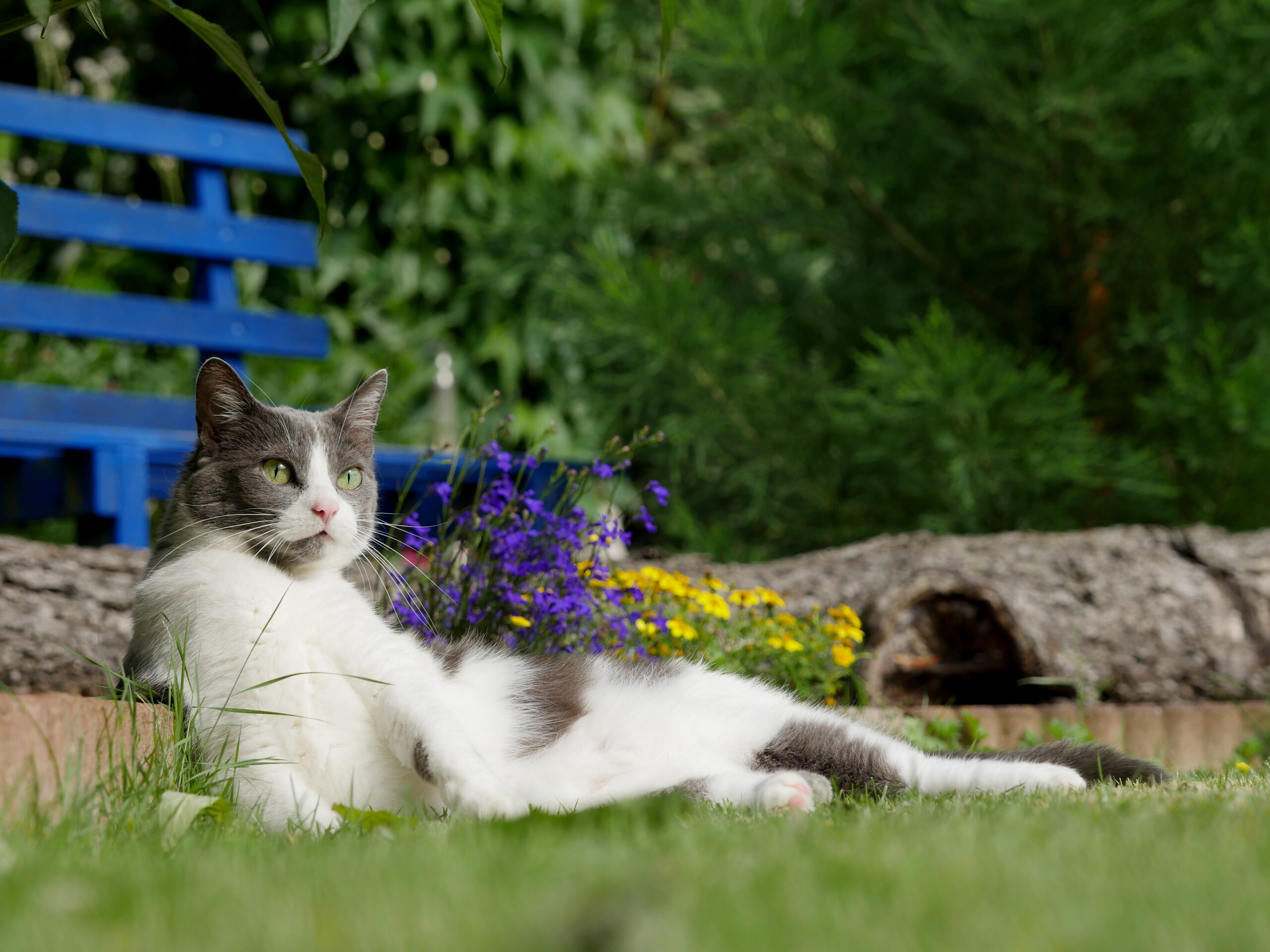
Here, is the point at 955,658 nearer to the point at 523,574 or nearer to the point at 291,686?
the point at 523,574

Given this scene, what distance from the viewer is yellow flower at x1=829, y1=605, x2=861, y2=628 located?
245 centimetres

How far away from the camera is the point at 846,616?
2459 millimetres

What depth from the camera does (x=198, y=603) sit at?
1.53 meters

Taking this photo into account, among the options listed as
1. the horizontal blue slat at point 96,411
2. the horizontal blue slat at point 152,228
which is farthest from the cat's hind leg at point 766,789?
the horizontal blue slat at point 152,228

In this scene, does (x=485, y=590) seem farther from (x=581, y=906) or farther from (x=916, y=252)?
(x=916, y=252)

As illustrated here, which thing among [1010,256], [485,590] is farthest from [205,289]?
[1010,256]

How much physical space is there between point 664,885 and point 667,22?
939 millimetres

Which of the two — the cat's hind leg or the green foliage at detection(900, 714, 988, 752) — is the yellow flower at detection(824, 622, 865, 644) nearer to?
the green foliage at detection(900, 714, 988, 752)

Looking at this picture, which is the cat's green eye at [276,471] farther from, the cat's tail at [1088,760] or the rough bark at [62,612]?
the cat's tail at [1088,760]

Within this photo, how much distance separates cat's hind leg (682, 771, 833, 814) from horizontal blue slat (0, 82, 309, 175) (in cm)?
272

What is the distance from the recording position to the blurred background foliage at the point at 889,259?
309 cm

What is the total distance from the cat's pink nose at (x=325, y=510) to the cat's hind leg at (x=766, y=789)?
0.67 m

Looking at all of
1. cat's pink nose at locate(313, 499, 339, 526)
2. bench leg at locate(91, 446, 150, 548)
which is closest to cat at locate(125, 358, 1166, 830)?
cat's pink nose at locate(313, 499, 339, 526)

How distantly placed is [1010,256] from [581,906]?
348cm
